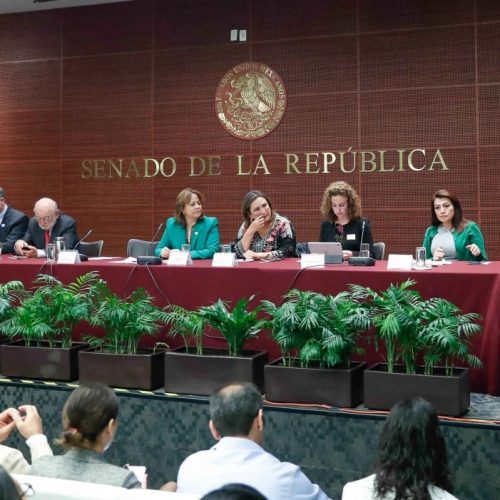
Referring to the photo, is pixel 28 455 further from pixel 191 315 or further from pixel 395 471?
pixel 395 471

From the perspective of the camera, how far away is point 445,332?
11.3 ft

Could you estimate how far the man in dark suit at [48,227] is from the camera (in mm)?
5969

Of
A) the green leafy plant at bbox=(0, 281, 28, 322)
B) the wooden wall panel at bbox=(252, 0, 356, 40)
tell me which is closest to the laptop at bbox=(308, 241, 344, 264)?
the green leafy plant at bbox=(0, 281, 28, 322)

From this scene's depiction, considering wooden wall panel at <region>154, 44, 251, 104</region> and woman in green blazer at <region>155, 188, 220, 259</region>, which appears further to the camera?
wooden wall panel at <region>154, 44, 251, 104</region>

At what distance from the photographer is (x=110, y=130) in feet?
27.7

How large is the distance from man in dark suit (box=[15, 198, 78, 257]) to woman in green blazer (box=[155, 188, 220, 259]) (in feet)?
2.56

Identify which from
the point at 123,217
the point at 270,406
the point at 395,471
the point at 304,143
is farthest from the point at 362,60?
the point at 395,471

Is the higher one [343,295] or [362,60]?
[362,60]

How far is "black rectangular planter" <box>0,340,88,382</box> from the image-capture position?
4312 millimetres

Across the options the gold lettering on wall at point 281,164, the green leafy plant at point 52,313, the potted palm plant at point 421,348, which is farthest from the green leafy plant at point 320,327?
the gold lettering on wall at point 281,164

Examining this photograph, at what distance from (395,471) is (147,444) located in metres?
2.08

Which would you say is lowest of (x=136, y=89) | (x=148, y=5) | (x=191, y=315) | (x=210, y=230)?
(x=191, y=315)

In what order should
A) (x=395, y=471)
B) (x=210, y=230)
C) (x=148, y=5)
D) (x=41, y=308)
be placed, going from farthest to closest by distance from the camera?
(x=148, y=5)
(x=210, y=230)
(x=41, y=308)
(x=395, y=471)

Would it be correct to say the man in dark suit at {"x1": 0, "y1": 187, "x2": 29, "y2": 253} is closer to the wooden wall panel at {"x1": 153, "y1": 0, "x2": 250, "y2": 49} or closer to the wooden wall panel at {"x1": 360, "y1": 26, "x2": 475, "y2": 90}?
the wooden wall panel at {"x1": 153, "y1": 0, "x2": 250, "y2": 49}
